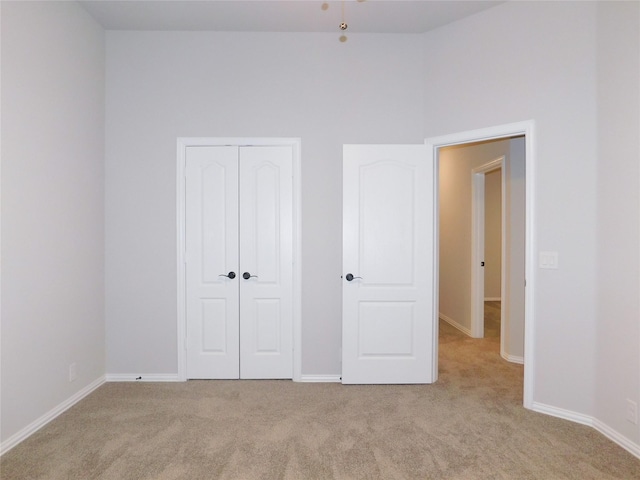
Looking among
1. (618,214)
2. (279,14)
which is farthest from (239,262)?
(618,214)

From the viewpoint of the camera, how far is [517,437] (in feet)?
7.42

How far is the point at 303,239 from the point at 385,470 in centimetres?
189

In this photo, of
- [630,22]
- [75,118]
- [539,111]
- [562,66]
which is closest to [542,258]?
[539,111]

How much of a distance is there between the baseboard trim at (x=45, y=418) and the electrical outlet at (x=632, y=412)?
3.87 m

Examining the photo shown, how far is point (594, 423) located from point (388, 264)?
5.92ft

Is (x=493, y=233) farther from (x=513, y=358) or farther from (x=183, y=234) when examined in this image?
(x=183, y=234)

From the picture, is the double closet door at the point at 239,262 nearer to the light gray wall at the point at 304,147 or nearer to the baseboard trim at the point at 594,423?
the light gray wall at the point at 304,147

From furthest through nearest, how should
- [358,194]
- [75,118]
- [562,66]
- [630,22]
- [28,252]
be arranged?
[358,194], [75,118], [562,66], [28,252], [630,22]

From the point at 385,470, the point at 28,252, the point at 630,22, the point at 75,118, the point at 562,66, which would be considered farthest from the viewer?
the point at 75,118

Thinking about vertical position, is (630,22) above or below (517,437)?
above

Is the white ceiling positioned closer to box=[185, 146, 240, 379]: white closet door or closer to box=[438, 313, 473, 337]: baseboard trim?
box=[185, 146, 240, 379]: white closet door

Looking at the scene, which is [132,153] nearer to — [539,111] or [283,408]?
[283,408]

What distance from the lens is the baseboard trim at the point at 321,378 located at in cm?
316

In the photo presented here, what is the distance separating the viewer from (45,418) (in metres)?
2.45
